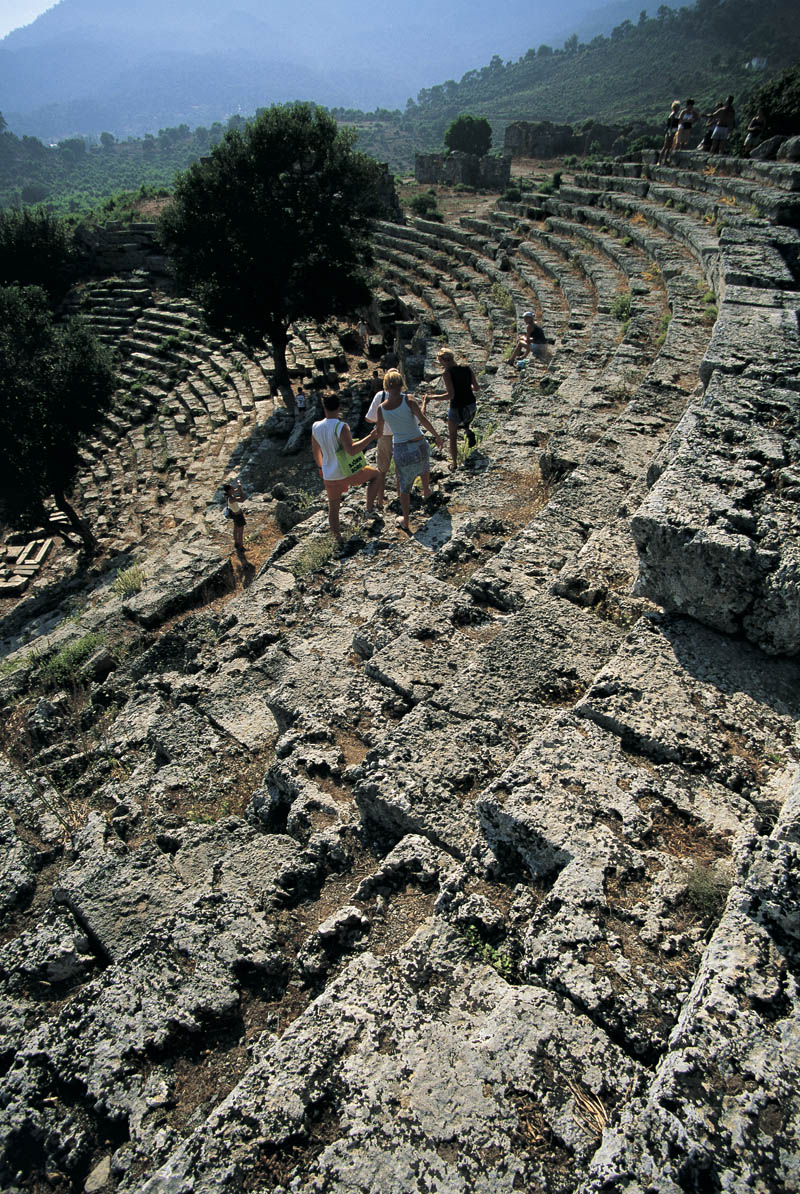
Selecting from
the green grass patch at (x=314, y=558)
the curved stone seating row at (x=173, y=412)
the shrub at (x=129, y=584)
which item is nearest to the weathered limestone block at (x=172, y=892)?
the green grass patch at (x=314, y=558)

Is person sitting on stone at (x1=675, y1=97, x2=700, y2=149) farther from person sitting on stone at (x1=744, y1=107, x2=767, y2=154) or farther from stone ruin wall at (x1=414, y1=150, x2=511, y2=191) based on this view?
stone ruin wall at (x1=414, y1=150, x2=511, y2=191)

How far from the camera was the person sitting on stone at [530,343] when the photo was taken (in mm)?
12422

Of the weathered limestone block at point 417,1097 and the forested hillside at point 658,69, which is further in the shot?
the forested hillside at point 658,69

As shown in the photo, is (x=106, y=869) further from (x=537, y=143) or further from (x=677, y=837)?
(x=537, y=143)

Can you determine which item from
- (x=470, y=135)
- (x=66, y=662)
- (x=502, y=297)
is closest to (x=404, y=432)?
(x=66, y=662)

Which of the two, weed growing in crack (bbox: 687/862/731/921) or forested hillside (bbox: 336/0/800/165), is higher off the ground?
forested hillside (bbox: 336/0/800/165)

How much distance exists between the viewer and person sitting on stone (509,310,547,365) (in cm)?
1242

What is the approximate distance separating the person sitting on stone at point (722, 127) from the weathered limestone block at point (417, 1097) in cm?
2255

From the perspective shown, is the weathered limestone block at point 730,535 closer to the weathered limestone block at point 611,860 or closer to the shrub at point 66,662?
the weathered limestone block at point 611,860

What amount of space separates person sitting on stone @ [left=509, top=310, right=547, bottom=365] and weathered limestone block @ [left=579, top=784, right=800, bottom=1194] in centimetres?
1138

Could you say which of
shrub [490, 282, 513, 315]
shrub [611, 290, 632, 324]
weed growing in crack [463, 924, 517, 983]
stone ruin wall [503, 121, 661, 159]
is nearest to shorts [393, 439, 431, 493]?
weed growing in crack [463, 924, 517, 983]

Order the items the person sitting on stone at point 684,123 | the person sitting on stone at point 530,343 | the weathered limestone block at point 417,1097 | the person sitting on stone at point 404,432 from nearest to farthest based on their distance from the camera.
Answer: the weathered limestone block at point 417,1097, the person sitting on stone at point 404,432, the person sitting on stone at point 530,343, the person sitting on stone at point 684,123

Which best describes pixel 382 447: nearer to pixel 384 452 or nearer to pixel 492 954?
pixel 384 452

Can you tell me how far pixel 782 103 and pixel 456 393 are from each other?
2032 centimetres
